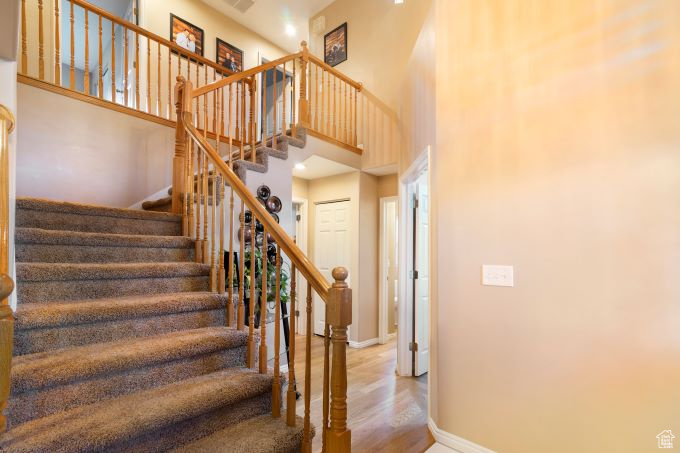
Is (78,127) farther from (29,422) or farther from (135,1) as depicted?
(29,422)

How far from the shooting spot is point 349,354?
3928 millimetres

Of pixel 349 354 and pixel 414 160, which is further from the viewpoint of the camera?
pixel 349 354

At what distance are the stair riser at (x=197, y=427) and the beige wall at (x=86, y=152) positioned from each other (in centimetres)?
279

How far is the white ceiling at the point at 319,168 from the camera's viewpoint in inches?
158

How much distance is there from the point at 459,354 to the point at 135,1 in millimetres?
5482

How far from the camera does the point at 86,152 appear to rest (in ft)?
10.6

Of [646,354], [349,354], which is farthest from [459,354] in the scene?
[349,354]

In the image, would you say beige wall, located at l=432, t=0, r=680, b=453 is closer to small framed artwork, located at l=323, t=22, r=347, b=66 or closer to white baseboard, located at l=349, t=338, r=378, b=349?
white baseboard, located at l=349, t=338, r=378, b=349

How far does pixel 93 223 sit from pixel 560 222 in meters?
3.03

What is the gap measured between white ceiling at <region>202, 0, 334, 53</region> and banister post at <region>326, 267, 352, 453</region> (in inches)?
207

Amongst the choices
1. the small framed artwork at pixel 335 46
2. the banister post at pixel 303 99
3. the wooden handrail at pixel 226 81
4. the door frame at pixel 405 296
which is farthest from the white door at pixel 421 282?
the small framed artwork at pixel 335 46

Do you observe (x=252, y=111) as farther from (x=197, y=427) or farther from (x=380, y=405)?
(x=380, y=405)

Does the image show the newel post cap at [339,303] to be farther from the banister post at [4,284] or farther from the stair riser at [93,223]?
the stair riser at [93,223]

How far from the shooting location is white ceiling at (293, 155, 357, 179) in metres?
4.01
